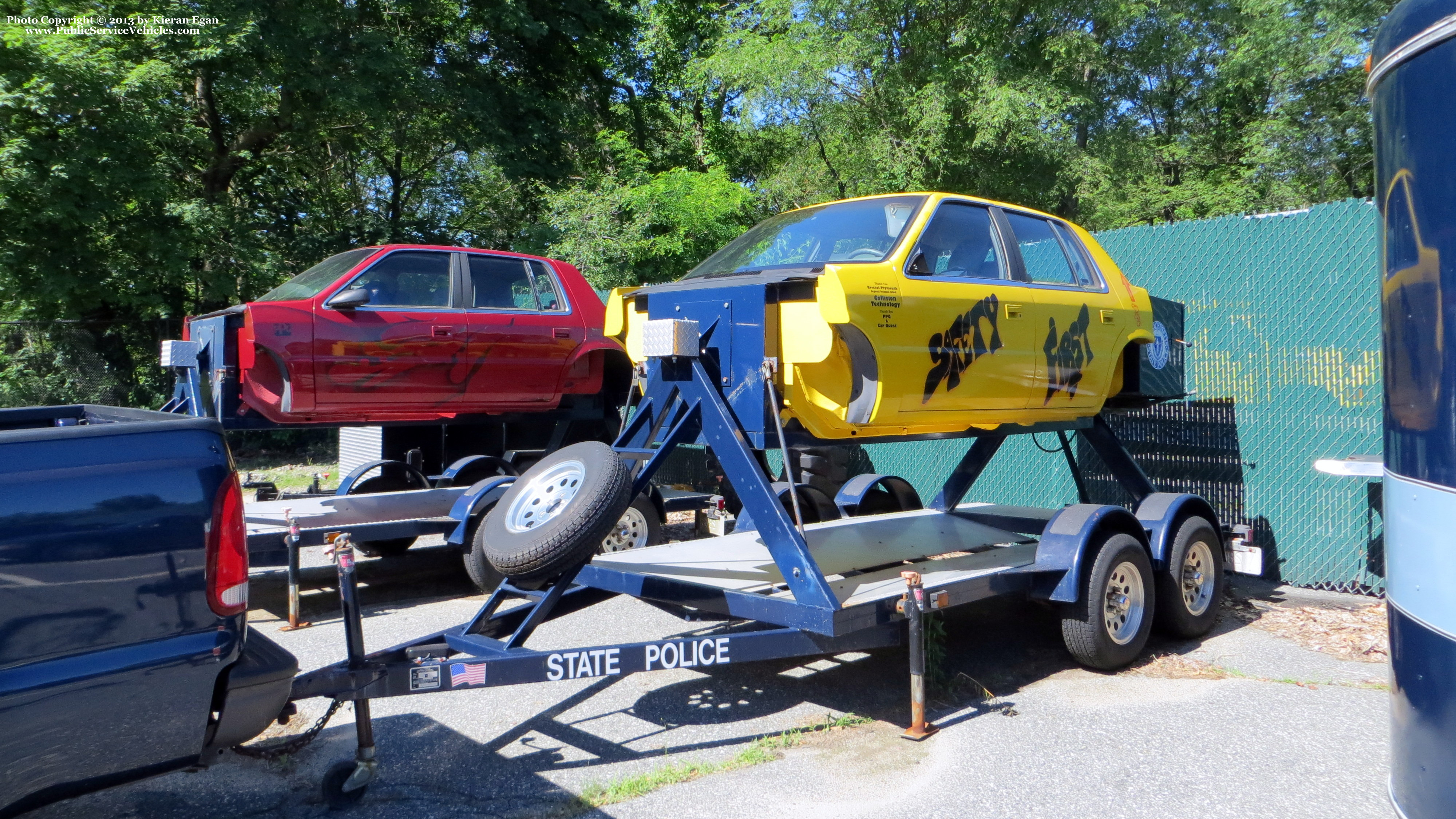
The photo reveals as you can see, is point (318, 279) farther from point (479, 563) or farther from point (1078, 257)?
point (1078, 257)

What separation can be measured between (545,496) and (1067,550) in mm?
2835

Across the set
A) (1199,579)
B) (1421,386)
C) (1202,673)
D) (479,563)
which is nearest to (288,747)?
(479,563)

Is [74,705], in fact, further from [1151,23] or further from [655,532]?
[1151,23]

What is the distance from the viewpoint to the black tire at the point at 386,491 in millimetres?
8328

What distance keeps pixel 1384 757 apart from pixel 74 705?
5091 mm

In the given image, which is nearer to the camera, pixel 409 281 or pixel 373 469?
pixel 409 281

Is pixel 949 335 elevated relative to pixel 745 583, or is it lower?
elevated

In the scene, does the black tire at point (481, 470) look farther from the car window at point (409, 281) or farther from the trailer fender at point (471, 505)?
the car window at point (409, 281)

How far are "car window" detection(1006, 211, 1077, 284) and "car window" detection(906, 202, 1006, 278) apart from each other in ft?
0.71

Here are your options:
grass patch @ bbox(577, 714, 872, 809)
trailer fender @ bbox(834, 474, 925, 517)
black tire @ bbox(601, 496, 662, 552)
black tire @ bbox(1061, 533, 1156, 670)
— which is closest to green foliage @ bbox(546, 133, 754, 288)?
trailer fender @ bbox(834, 474, 925, 517)

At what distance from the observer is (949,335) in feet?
18.0

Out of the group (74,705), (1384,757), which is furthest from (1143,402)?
(74,705)

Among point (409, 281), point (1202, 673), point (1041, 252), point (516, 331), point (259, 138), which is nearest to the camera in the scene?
point (1202, 673)

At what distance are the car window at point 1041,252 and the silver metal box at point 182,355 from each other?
19.5ft
